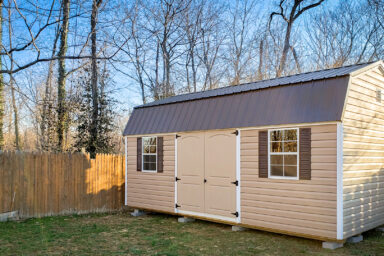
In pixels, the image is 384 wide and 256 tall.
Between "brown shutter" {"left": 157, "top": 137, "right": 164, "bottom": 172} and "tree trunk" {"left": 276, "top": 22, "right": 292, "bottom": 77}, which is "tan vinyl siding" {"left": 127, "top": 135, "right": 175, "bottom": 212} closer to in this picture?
"brown shutter" {"left": 157, "top": 137, "right": 164, "bottom": 172}

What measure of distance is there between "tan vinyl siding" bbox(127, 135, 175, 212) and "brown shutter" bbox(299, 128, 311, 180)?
356cm

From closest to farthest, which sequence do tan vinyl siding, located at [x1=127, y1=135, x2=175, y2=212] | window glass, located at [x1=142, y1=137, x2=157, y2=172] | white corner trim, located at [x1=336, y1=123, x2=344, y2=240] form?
white corner trim, located at [x1=336, y1=123, x2=344, y2=240] → tan vinyl siding, located at [x1=127, y1=135, x2=175, y2=212] → window glass, located at [x1=142, y1=137, x2=157, y2=172]

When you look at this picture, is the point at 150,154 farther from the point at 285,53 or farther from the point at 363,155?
the point at 285,53

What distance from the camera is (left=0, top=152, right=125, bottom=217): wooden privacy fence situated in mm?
8719

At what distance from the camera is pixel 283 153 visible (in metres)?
6.87

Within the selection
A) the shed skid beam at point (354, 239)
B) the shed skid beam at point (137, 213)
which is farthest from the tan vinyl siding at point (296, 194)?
the shed skid beam at point (137, 213)

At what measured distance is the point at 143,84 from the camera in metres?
19.3

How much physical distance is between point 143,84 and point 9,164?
443 inches

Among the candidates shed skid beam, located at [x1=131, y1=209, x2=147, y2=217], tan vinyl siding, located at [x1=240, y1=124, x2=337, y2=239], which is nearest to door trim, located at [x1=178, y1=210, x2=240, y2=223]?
tan vinyl siding, located at [x1=240, y1=124, x2=337, y2=239]

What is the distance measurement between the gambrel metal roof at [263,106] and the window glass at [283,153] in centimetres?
29

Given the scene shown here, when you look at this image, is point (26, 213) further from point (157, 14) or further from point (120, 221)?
point (157, 14)

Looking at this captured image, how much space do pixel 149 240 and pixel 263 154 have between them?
9.37 ft

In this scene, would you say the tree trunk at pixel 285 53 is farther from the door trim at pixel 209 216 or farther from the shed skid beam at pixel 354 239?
the shed skid beam at pixel 354 239

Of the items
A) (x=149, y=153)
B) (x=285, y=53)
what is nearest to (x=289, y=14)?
(x=285, y=53)
